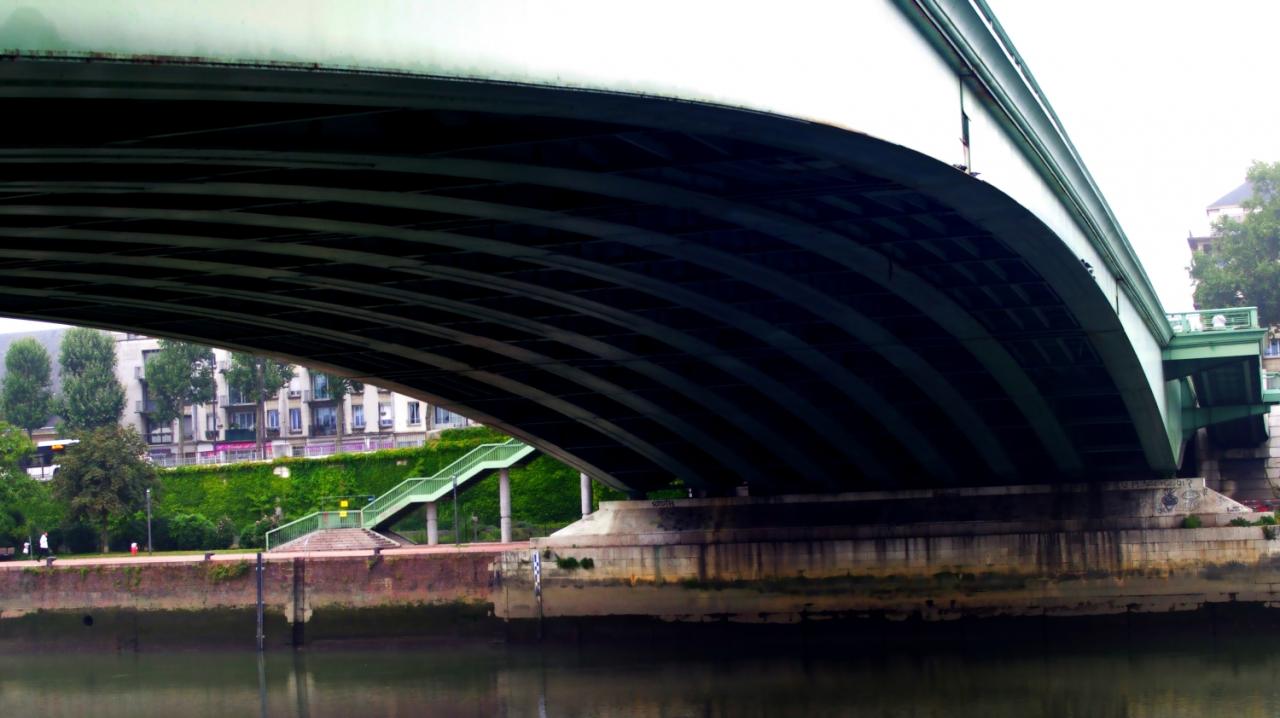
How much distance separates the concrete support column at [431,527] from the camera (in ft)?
168

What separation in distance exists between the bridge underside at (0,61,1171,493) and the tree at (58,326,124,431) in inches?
1680

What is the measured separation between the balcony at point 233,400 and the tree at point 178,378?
323 centimetres

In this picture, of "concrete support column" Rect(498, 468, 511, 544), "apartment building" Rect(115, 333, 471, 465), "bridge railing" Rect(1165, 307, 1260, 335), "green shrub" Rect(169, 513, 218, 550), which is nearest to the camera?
"bridge railing" Rect(1165, 307, 1260, 335)

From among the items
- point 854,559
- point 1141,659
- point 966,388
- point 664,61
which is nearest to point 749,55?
point 664,61

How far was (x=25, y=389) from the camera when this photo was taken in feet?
252

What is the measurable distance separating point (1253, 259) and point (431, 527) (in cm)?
3972

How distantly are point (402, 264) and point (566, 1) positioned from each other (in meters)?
9.52

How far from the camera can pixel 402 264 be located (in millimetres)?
21312

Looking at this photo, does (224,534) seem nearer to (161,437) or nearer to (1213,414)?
(161,437)

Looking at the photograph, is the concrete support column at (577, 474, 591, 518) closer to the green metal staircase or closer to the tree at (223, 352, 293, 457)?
the green metal staircase

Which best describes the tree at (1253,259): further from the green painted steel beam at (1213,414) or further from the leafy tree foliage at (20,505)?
the leafy tree foliage at (20,505)

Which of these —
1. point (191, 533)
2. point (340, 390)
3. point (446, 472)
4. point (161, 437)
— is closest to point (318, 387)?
point (340, 390)

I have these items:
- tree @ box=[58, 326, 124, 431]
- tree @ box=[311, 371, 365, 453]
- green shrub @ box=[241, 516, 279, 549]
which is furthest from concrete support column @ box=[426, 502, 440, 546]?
tree @ box=[58, 326, 124, 431]

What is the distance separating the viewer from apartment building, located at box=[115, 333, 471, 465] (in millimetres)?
77000
